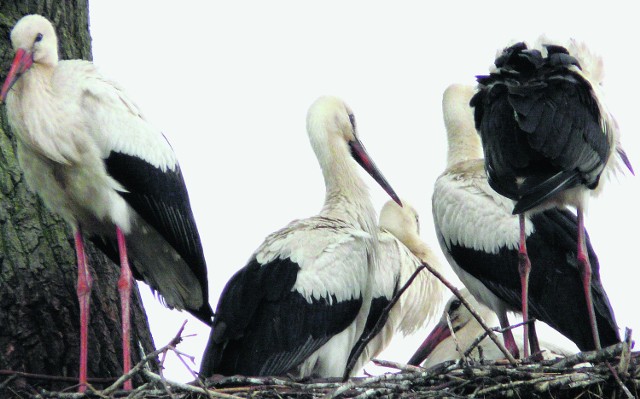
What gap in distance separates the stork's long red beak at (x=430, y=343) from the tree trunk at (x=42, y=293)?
1834 mm

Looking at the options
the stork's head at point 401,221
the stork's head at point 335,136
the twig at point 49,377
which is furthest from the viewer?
the stork's head at point 401,221

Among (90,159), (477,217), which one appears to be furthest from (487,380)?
(90,159)

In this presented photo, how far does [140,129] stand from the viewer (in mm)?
6531

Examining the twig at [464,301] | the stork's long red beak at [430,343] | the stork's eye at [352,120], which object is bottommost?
the stork's long red beak at [430,343]

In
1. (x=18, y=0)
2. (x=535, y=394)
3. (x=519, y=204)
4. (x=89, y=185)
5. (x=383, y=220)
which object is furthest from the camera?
(x=383, y=220)

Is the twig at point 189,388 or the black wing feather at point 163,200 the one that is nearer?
the twig at point 189,388

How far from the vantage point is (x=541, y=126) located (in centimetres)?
584

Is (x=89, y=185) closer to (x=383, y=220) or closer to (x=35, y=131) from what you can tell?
(x=35, y=131)

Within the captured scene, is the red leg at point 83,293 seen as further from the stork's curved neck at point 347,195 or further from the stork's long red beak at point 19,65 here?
the stork's curved neck at point 347,195

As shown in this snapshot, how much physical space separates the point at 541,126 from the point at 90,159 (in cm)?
202

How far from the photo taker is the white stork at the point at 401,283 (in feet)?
24.1

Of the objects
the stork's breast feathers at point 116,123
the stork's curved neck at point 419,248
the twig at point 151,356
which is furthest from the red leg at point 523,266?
the twig at point 151,356

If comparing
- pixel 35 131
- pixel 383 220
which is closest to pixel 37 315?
pixel 35 131

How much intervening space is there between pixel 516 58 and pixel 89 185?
1.99m
